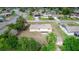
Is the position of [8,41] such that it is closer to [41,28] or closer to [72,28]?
[41,28]

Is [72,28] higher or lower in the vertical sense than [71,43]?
higher

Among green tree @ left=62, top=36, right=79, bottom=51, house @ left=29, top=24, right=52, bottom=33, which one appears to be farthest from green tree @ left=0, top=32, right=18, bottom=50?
green tree @ left=62, top=36, right=79, bottom=51

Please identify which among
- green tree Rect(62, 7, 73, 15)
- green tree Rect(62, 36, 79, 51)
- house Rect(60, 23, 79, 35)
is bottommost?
green tree Rect(62, 36, 79, 51)

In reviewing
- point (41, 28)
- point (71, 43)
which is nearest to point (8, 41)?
point (41, 28)

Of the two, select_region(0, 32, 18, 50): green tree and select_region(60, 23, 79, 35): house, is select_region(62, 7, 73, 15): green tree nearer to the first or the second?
select_region(60, 23, 79, 35): house

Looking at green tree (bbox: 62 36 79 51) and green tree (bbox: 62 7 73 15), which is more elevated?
green tree (bbox: 62 7 73 15)

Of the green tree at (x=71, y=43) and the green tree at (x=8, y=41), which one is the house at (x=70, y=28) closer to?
the green tree at (x=71, y=43)

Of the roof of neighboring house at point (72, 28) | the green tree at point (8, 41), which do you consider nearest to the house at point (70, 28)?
the roof of neighboring house at point (72, 28)
